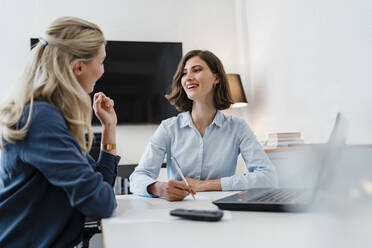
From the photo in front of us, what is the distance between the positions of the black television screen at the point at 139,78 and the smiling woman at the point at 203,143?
4.33 feet

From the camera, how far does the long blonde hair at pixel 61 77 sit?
70 centimetres

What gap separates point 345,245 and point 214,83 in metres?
1.50

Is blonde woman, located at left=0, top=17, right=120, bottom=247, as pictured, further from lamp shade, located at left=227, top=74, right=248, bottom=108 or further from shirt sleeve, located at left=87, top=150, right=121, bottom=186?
lamp shade, located at left=227, top=74, right=248, bottom=108

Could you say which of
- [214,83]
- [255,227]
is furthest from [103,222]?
[214,83]

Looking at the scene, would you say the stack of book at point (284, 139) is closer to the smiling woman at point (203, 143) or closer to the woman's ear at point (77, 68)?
the smiling woman at point (203, 143)

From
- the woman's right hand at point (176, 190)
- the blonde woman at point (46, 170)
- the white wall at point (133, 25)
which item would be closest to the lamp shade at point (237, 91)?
the white wall at point (133, 25)

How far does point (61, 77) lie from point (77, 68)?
0.28ft

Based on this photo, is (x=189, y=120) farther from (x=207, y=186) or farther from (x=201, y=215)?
(x=201, y=215)

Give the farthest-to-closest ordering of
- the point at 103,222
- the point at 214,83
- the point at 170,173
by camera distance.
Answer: the point at 214,83 → the point at 170,173 → the point at 103,222

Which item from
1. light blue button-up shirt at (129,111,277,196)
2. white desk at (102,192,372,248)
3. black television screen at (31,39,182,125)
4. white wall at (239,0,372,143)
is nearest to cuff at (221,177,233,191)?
light blue button-up shirt at (129,111,277,196)

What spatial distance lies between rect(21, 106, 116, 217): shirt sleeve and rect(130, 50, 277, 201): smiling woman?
1.19 ft

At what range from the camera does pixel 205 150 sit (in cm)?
139

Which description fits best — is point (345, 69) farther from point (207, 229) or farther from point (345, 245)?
point (345, 245)

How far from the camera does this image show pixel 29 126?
0.63m
